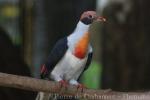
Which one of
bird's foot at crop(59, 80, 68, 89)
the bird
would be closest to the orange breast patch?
the bird

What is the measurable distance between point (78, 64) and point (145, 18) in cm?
306

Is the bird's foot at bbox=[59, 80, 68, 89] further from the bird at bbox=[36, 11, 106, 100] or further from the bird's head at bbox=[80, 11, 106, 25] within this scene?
the bird's head at bbox=[80, 11, 106, 25]

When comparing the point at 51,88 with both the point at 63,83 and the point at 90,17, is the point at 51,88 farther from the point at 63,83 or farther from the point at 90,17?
the point at 90,17

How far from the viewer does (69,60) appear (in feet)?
6.84

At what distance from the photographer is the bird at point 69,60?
2.03 metres

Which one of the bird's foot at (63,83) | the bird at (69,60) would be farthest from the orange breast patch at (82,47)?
the bird's foot at (63,83)

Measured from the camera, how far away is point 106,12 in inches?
204

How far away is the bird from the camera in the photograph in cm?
203

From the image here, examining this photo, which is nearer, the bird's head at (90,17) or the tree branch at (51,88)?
the bird's head at (90,17)

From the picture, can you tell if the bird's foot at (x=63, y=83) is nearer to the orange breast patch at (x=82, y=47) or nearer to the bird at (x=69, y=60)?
the bird at (x=69, y=60)

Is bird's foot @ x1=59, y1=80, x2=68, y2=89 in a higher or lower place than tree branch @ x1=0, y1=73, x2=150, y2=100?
higher

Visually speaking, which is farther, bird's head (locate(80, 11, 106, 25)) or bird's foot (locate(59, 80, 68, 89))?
bird's foot (locate(59, 80, 68, 89))

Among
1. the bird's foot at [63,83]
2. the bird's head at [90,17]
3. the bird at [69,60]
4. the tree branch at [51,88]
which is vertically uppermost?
the bird's head at [90,17]

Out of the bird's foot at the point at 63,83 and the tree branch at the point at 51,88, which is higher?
the bird's foot at the point at 63,83
